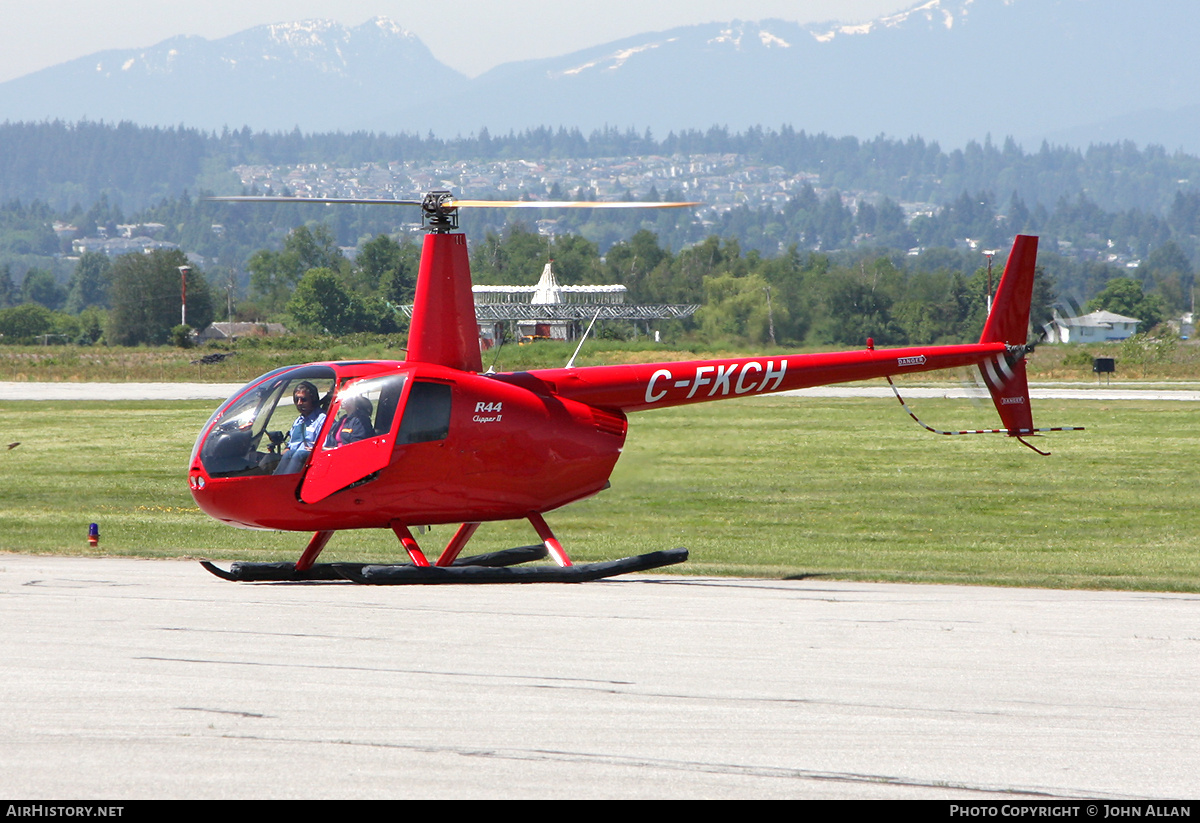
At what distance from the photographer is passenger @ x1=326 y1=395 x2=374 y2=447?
11812 mm

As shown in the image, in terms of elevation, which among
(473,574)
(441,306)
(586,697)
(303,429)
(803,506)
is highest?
(441,306)

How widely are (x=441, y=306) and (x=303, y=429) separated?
6.14 ft

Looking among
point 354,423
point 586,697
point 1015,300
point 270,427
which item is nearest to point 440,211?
point 354,423

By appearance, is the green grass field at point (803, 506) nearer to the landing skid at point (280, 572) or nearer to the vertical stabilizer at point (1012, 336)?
the vertical stabilizer at point (1012, 336)

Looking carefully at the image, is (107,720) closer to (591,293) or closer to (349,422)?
(349,422)

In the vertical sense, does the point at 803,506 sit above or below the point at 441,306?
below

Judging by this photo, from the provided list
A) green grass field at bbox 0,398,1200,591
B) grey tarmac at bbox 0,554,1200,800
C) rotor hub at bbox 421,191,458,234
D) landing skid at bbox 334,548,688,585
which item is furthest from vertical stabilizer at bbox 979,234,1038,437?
rotor hub at bbox 421,191,458,234

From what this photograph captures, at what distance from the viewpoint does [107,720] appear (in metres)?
6.67

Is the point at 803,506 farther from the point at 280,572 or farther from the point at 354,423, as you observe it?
the point at 354,423

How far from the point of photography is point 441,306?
12.4m

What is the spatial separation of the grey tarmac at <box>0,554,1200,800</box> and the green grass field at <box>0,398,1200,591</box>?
149 inches

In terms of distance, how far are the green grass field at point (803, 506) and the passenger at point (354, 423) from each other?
10.2 ft

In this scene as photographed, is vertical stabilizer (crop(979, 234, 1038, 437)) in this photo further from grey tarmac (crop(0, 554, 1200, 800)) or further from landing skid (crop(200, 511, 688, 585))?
landing skid (crop(200, 511, 688, 585))
